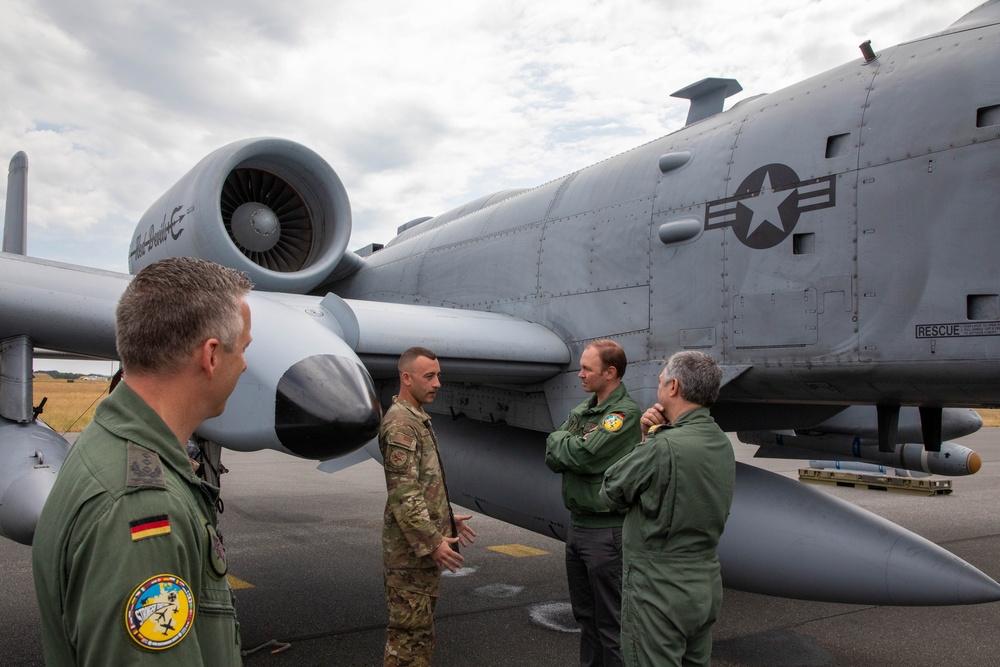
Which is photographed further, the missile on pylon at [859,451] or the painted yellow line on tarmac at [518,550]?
the missile on pylon at [859,451]

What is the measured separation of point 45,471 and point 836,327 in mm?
3778

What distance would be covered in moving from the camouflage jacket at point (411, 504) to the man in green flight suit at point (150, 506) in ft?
5.87

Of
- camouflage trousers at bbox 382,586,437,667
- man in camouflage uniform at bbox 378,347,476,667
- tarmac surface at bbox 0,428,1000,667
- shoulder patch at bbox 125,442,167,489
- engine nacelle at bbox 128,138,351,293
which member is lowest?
tarmac surface at bbox 0,428,1000,667

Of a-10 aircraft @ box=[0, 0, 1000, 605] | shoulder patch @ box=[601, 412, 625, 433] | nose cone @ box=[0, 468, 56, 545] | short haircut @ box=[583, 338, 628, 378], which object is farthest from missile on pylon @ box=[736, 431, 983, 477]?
nose cone @ box=[0, 468, 56, 545]

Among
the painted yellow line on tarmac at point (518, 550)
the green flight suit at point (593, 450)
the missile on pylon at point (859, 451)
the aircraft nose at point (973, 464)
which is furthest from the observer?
the aircraft nose at point (973, 464)

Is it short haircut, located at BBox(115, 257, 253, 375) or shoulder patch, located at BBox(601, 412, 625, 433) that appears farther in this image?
shoulder patch, located at BBox(601, 412, 625, 433)

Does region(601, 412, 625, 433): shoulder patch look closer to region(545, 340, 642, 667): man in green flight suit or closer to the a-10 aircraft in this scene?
region(545, 340, 642, 667): man in green flight suit

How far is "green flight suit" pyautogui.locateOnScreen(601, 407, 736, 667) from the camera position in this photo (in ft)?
7.82

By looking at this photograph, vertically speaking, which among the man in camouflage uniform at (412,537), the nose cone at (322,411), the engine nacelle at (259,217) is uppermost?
the engine nacelle at (259,217)

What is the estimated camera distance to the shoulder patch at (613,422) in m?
3.13

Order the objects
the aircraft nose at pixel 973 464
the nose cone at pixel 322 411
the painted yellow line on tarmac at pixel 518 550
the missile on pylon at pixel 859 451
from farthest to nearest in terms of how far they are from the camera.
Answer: the aircraft nose at pixel 973 464 < the missile on pylon at pixel 859 451 < the painted yellow line on tarmac at pixel 518 550 < the nose cone at pixel 322 411

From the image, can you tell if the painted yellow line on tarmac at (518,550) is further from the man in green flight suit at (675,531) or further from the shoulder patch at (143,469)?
the shoulder patch at (143,469)

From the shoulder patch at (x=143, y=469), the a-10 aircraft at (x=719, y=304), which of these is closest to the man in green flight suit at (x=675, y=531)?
the a-10 aircraft at (x=719, y=304)

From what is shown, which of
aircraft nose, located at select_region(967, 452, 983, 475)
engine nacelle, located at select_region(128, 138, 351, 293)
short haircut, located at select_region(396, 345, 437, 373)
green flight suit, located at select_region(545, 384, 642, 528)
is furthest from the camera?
aircraft nose, located at select_region(967, 452, 983, 475)
